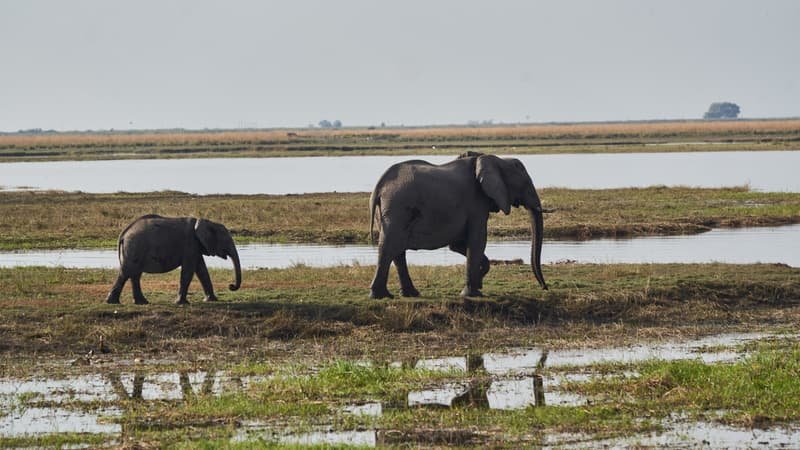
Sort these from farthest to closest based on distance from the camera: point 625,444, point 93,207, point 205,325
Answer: point 93,207
point 205,325
point 625,444

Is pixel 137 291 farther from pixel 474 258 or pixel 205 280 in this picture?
pixel 474 258

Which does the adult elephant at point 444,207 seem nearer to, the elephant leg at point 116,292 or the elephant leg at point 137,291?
Result: the elephant leg at point 137,291

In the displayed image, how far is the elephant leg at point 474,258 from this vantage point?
20000 mm

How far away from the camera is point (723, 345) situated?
56.9 feet

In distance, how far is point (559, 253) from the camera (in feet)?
94.6

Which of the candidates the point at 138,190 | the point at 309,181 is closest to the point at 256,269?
the point at 138,190

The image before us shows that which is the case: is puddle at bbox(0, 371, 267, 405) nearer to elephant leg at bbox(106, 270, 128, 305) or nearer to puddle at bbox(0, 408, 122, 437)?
puddle at bbox(0, 408, 122, 437)

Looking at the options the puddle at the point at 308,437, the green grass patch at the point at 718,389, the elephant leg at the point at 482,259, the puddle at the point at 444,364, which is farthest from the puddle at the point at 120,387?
the elephant leg at the point at 482,259

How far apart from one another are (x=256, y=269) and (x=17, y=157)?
83.8m

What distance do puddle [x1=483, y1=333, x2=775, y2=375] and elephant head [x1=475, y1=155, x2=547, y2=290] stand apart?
3446 millimetres

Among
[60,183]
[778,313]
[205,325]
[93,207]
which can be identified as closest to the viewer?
[205,325]

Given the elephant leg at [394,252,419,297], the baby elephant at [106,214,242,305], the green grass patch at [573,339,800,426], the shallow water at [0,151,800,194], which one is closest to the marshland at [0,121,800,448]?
the green grass patch at [573,339,800,426]

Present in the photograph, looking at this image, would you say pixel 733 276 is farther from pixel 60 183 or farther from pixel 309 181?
pixel 60 183

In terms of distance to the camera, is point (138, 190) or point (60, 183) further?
point (60, 183)
